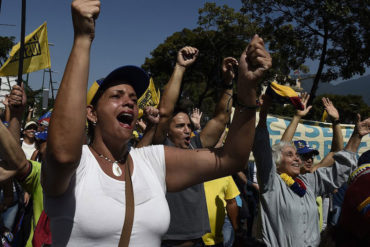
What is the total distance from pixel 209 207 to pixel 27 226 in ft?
5.87

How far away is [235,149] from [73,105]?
81 centimetres

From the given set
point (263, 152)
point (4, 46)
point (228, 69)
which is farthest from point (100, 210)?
point (4, 46)

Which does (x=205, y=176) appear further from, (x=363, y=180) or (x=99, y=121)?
(x=363, y=180)

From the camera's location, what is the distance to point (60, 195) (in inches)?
54.0

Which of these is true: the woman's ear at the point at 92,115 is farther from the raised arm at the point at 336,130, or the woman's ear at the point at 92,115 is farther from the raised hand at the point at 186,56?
the raised arm at the point at 336,130

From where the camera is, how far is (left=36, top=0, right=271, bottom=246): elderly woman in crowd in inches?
47.9

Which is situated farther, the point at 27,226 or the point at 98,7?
the point at 27,226

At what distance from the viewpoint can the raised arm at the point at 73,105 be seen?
119cm

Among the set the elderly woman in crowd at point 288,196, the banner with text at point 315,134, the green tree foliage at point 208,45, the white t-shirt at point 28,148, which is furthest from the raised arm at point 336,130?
the green tree foliage at point 208,45

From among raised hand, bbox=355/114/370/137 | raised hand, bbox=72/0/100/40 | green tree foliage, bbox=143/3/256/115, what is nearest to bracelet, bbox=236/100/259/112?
raised hand, bbox=72/0/100/40

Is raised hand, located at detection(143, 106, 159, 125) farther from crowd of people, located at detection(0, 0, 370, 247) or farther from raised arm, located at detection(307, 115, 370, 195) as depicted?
raised arm, located at detection(307, 115, 370, 195)

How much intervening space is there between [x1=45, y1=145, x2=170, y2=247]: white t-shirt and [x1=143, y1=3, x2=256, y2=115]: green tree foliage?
1793cm

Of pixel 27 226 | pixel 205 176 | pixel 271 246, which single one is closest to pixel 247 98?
pixel 205 176

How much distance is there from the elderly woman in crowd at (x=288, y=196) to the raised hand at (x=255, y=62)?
106cm
